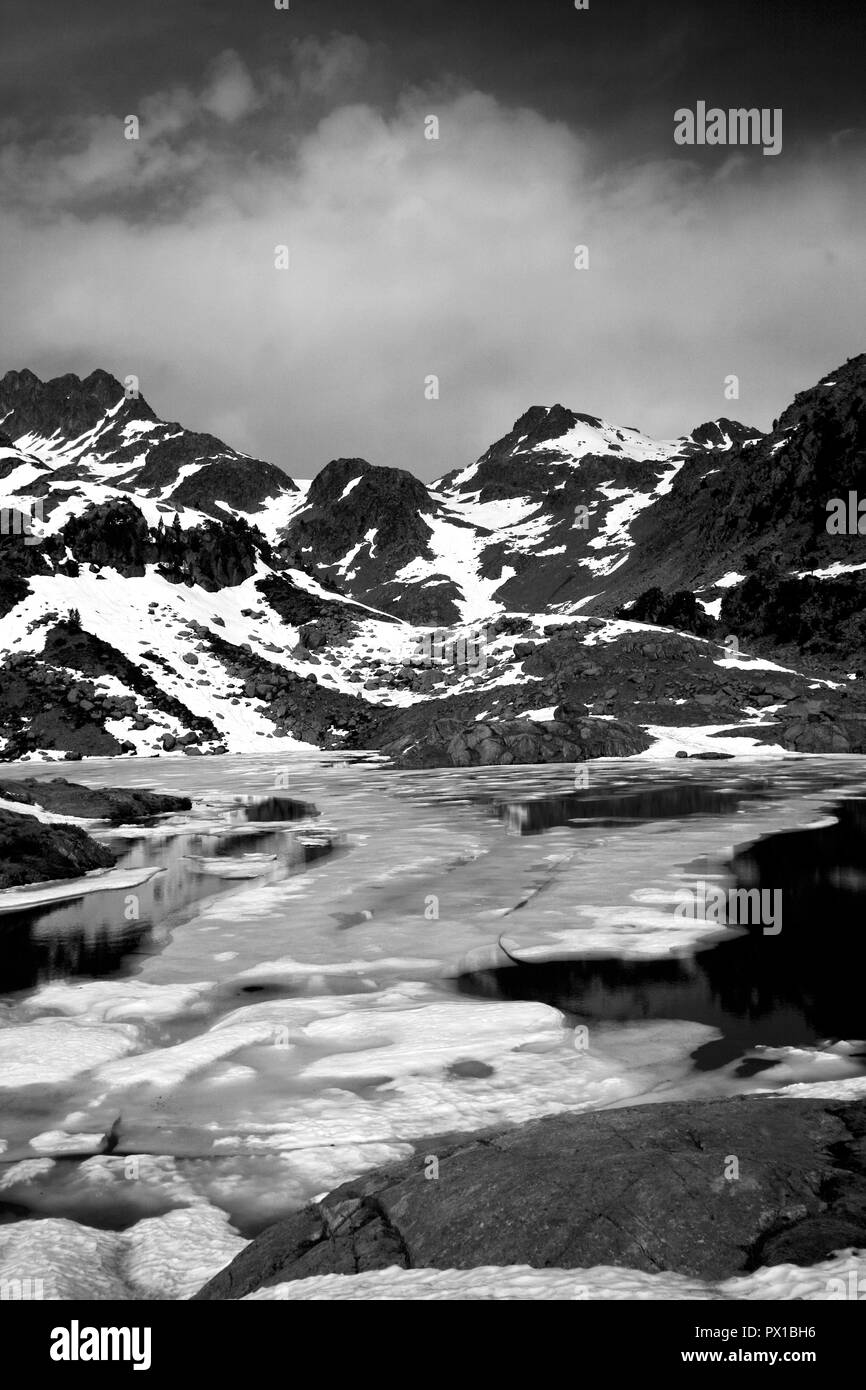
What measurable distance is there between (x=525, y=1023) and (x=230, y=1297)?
6.01m

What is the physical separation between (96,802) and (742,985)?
89.6 ft

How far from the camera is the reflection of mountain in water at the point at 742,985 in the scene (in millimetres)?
10531

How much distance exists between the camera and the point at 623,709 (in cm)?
7150

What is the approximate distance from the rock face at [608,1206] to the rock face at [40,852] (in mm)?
17035

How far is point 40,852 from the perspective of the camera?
21266 mm

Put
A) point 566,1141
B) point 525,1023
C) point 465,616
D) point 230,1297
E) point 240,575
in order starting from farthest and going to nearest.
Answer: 1. point 465,616
2. point 240,575
3. point 525,1023
4. point 566,1141
5. point 230,1297

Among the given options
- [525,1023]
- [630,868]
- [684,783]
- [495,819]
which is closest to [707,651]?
[684,783]

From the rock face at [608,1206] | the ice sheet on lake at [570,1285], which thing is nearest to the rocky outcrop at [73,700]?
the rock face at [608,1206]

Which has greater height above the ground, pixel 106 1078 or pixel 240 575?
pixel 240 575

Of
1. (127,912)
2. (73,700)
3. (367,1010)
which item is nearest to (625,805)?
(127,912)

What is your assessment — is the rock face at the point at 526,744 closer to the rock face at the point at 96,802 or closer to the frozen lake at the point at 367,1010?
the rock face at the point at 96,802

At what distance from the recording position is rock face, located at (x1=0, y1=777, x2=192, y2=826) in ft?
107

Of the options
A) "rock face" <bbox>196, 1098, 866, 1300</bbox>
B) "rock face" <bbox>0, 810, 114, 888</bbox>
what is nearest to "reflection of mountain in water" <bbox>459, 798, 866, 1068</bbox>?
"rock face" <bbox>196, 1098, 866, 1300</bbox>
